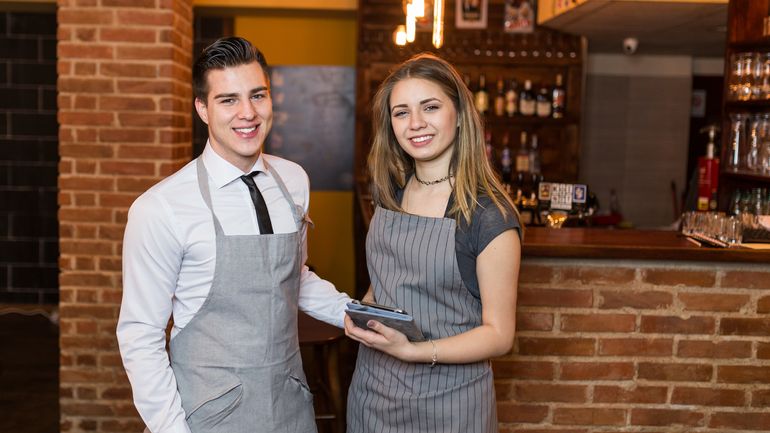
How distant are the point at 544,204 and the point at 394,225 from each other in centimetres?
189

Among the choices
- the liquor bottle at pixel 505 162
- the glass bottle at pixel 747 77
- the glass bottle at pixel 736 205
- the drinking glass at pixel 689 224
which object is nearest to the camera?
the drinking glass at pixel 689 224

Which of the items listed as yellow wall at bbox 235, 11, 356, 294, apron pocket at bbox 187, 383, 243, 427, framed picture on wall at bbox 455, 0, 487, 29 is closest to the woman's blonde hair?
apron pocket at bbox 187, 383, 243, 427

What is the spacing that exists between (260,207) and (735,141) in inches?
119

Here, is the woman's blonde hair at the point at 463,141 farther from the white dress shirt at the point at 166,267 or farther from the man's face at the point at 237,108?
the white dress shirt at the point at 166,267

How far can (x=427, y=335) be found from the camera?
2.00 meters

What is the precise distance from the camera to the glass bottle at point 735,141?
13.5ft

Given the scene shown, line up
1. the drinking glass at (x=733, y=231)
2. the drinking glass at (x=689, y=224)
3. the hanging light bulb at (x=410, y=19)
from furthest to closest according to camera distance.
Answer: the hanging light bulb at (x=410, y=19) → the drinking glass at (x=689, y=224) → the drinking glass at (x=733, y=231)

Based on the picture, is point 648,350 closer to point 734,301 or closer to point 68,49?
point 734,301

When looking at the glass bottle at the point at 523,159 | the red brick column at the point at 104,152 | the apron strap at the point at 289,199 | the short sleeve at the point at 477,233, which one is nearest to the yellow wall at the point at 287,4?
the glass bottle at the point at 523,159

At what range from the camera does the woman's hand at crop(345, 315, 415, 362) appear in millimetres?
1900

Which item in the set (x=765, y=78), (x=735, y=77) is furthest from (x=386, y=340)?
(x=735, y=77)

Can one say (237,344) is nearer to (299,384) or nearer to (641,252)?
(299,384)

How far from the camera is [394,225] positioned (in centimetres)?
207

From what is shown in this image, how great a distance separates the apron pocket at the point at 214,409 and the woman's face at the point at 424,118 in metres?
0.71
